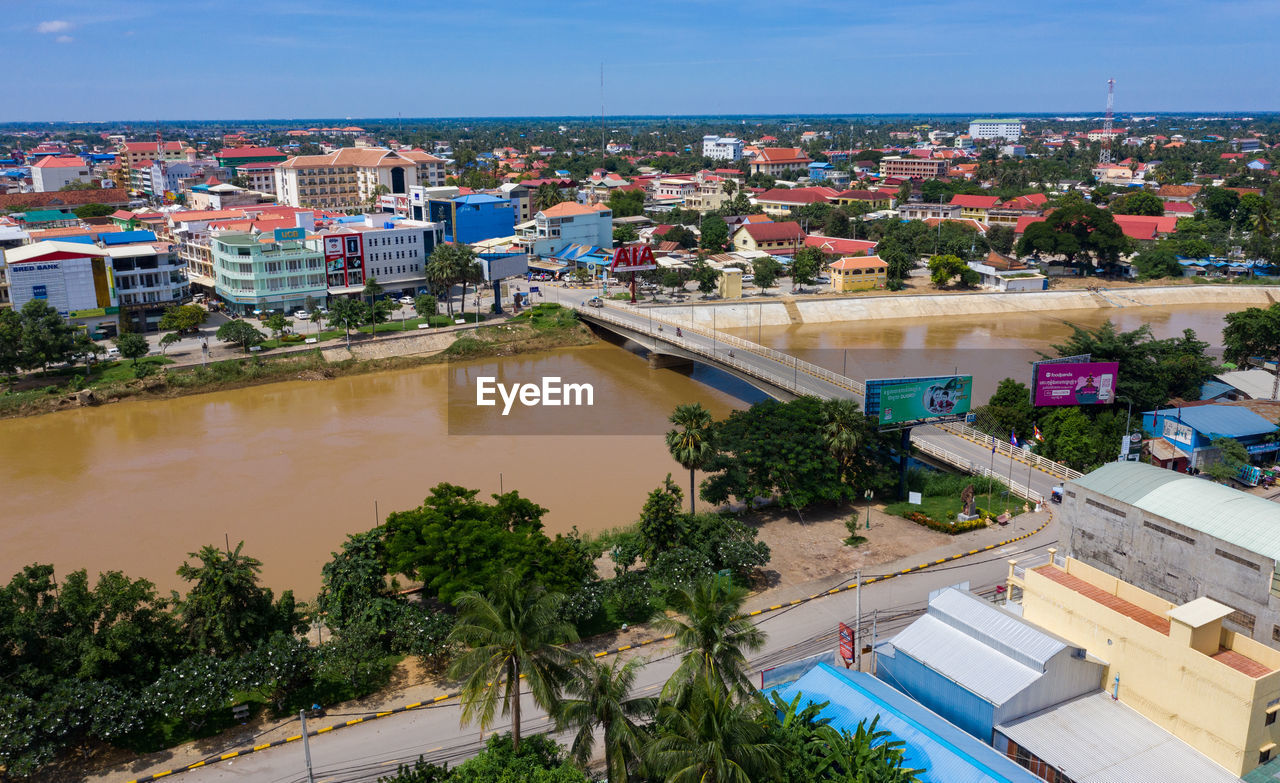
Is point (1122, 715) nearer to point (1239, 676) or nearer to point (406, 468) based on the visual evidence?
point (1239, 676)

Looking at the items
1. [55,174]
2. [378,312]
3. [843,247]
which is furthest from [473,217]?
[55,174]

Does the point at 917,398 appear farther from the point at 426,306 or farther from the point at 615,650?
the point at 426,306

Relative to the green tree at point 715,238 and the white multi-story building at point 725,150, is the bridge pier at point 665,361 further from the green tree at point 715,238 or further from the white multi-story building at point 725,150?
the white multi-story building at point 725,150

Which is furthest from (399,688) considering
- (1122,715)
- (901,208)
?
(901,208)

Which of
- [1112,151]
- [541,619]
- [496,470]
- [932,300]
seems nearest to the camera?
[541,619]

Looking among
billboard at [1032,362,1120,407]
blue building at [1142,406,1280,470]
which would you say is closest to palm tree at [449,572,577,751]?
billboard at [1032,362,1120,407]

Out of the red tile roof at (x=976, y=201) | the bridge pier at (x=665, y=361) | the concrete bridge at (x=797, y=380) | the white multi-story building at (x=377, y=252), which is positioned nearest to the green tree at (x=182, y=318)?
the white multi-story building at (x=377, y=252)
